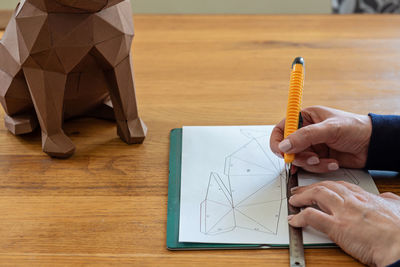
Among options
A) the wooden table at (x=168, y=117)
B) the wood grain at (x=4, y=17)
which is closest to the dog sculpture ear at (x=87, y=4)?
the wooden table at (x=168, y=117)

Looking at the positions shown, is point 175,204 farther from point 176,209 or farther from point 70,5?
point 70,5

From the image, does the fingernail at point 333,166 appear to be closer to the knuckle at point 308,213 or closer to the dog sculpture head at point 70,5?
the knuckle at point 308,213

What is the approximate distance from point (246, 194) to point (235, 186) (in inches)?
1.0

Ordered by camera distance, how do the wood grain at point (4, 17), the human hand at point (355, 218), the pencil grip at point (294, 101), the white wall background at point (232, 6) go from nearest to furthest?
the human hand at point (355, 218) < the pencil grip at point (294, 101) < the wood grain at point (4, 17) < the white wall background at point (232, 6)

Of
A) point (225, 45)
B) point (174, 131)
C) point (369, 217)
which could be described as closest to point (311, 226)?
point (369, 217)

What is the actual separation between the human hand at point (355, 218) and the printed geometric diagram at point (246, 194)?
0.12 ft

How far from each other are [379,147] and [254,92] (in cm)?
30

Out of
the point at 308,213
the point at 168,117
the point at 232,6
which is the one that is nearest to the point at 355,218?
the point at 308,213

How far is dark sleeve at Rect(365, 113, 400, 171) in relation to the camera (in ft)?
2.30

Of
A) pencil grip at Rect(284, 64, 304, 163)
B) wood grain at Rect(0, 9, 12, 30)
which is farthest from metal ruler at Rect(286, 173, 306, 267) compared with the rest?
wood grain at Rect(0, 9, 12, 30)

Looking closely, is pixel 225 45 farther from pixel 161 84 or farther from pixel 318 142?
pixel 318 142

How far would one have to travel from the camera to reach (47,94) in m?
0.70

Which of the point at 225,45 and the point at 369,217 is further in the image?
the point at 225,45

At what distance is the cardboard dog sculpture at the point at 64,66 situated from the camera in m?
0.65
